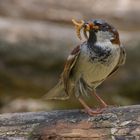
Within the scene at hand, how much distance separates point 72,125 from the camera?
4.08m

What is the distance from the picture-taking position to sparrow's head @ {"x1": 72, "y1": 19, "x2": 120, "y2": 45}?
443 cm

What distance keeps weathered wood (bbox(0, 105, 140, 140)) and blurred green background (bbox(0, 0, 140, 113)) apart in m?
3.38

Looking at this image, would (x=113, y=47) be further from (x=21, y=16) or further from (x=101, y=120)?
(x=21, y=16)

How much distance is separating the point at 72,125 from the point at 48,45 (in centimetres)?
389

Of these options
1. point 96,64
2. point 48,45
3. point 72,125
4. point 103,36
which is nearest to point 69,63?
point 96,64

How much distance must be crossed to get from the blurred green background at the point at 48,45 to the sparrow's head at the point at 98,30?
125 inches

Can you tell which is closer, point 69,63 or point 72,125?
point 72,125

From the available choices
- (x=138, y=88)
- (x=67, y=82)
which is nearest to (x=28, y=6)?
(x=138, y=88)

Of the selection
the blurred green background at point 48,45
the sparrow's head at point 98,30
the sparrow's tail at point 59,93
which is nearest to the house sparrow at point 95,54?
the sparrow's head at point 98,30

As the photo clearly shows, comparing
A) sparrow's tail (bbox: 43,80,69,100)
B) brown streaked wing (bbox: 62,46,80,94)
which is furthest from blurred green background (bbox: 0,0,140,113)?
brown streaked wing (bbox: 62,46,80,94)

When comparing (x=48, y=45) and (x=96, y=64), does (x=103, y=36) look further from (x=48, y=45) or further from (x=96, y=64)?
(x=48, y=45)

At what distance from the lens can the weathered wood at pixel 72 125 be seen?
392 centimetres

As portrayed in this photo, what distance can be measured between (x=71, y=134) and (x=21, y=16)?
16.1 ft

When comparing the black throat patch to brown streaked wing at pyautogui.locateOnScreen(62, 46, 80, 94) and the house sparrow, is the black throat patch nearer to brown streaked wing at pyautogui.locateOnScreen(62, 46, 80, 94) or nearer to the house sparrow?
the house sparrow
